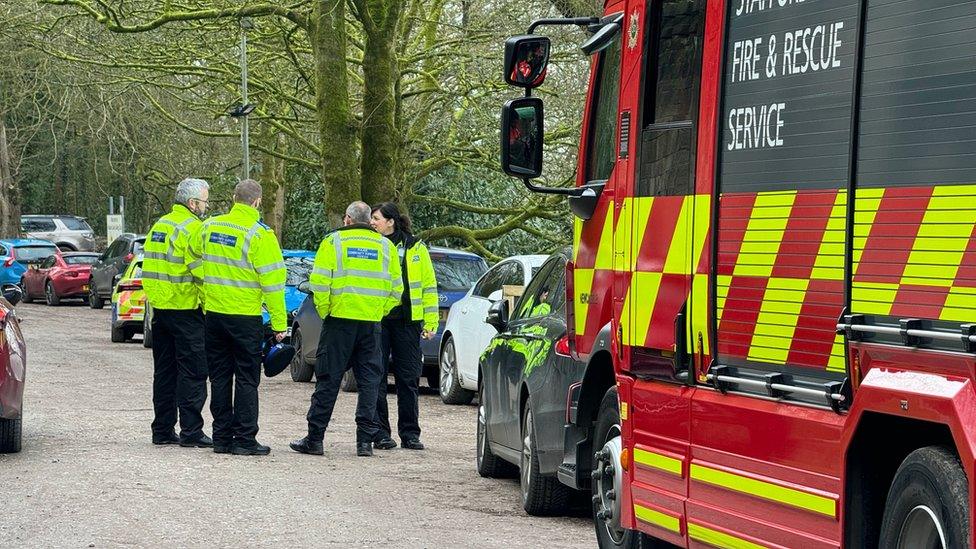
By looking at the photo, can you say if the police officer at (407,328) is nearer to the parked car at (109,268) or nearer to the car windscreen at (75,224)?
the parked car at (109,268)

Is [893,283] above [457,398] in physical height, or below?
above

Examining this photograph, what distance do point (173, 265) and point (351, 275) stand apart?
58.6 inches

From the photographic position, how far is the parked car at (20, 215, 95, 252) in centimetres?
5753

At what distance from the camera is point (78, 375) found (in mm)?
19844

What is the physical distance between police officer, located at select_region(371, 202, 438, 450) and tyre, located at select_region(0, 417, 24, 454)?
2797 millimetres

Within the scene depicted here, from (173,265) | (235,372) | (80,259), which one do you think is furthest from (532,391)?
(80,259)

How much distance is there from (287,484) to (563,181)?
1402cm

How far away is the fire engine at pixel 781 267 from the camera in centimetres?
456

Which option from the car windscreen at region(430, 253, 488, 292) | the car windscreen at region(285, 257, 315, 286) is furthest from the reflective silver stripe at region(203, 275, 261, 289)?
the car windscreen at region(285, 257, 315, 286)

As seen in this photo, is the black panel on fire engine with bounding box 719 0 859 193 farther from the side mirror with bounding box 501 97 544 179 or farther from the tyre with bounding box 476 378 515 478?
the tyre with bounding box 476 378 515 478

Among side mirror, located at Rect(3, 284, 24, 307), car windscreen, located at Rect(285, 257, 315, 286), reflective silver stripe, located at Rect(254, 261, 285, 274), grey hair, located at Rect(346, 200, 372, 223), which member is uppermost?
grey hair, located at Rect(346, 200, 372, 223)

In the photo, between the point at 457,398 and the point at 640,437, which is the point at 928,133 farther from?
the point at 457,398

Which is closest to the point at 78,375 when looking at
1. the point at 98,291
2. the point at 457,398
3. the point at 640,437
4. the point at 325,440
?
the point at 457,398

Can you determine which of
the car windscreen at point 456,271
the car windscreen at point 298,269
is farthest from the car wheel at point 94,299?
the car windscreen at point 456,271
